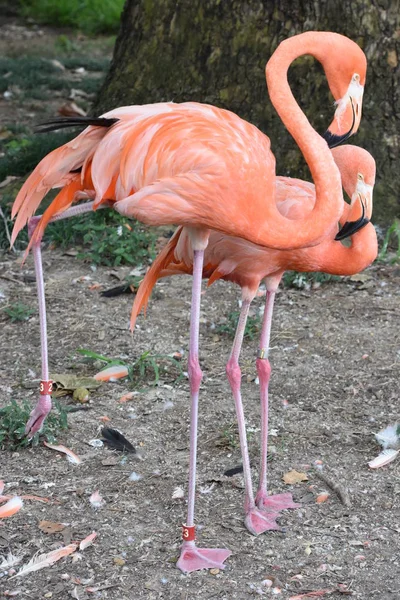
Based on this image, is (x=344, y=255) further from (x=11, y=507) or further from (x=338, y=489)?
(x=11, y=507)

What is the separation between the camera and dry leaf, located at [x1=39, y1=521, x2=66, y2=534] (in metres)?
3.50

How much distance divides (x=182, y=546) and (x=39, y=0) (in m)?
10.1

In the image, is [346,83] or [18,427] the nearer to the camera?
[346,83]

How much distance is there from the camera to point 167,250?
396 centimetres

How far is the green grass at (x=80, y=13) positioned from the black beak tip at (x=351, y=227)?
27.9ft

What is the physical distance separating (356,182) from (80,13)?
346 inches

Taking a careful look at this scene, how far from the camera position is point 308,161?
3.39m

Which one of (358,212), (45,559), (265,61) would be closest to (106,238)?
(265,61)

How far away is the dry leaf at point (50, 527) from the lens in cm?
350

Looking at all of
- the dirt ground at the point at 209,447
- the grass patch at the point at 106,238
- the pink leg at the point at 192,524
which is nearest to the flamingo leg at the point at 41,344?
the dirt ground at the point at 209,447

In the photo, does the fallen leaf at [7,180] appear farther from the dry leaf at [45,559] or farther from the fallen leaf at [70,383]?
the dry leaf at [45,559]

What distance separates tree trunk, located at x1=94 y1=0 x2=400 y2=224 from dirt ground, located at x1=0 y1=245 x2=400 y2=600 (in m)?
0.88

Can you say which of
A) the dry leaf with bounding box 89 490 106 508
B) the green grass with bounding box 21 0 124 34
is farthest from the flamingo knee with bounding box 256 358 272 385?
the green grass with bounding box 21 0 124 34

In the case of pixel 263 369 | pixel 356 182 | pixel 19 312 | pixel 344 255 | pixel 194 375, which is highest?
pixel 356 182
